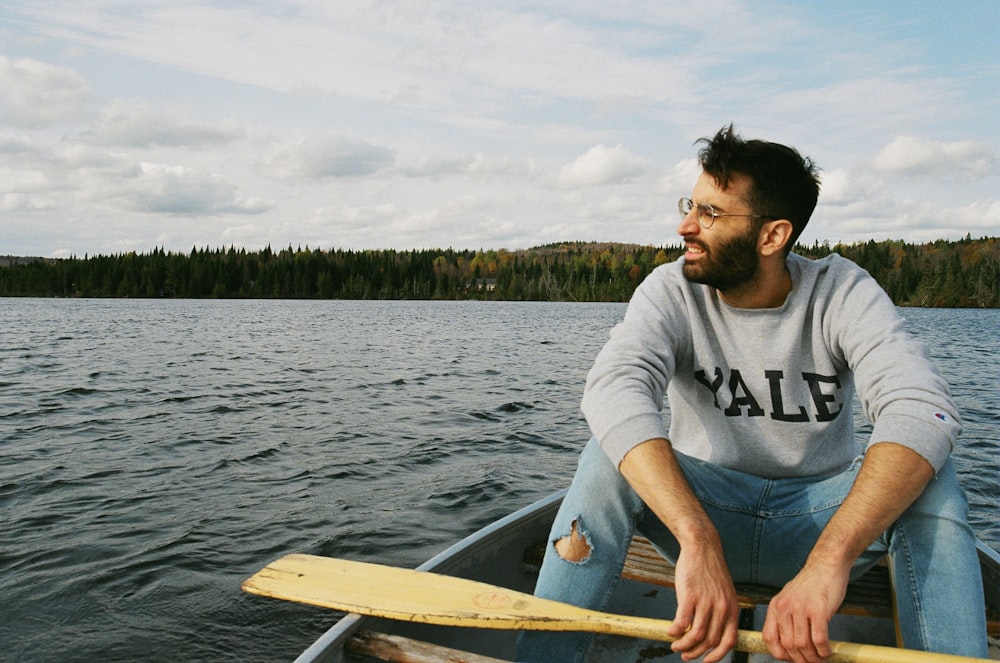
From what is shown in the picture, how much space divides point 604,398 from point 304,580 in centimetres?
126

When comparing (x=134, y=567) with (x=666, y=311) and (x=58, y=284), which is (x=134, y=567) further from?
(x=58, y=284)

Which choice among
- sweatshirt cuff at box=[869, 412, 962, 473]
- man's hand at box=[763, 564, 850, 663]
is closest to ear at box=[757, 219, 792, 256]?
sweatshirt cuff at box=[869, 412, 962, 473]

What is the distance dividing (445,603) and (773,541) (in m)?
1.15

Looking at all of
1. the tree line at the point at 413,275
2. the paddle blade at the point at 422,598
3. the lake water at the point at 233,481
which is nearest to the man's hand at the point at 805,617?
the paddle blade at the point at 422,598

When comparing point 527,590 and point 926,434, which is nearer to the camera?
point 926,434

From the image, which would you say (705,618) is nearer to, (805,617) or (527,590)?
(805,617)

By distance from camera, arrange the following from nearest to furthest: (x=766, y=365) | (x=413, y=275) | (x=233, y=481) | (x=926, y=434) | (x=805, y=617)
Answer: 1. (x=805, y=617)
2. (x=926, y=434)
3. (x=766, y=365)
4. (x=233, y=481)
5. (x=413, y=275)

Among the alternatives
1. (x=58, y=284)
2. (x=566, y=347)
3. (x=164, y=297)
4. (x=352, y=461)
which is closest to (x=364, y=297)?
(x=164, y=297)

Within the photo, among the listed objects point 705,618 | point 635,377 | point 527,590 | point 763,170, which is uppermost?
point 763,170

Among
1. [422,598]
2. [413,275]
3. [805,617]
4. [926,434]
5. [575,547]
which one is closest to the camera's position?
[805,617]

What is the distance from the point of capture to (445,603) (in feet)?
8.13

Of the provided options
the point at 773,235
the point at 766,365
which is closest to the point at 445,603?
the point at 766,365

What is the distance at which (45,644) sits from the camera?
5.17m

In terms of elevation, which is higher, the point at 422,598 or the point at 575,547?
the point at 575,547
